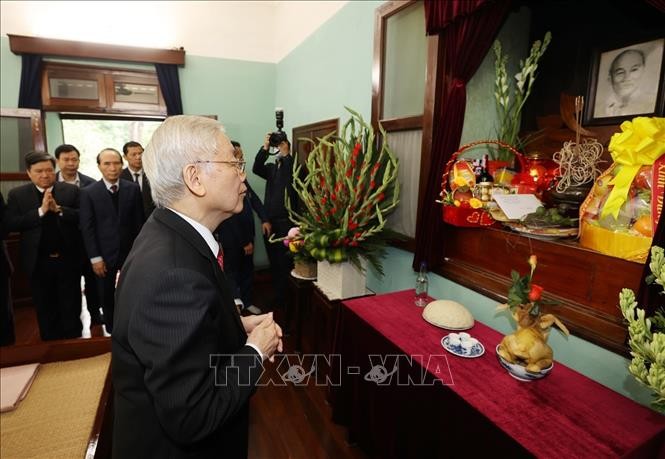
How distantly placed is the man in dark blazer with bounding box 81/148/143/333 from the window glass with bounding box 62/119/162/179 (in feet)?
6.31

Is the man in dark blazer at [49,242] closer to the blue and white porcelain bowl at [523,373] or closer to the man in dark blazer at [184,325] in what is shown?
the man in dark blazer at [184,325]

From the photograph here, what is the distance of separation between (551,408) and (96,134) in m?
5.42

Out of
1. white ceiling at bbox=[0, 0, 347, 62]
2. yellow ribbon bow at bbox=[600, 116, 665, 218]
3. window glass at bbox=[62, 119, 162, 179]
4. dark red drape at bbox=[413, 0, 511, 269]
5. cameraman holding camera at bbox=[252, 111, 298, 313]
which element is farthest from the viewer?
window glass at bbox=[62, 119, 162, 179]

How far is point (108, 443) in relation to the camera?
1.38 m

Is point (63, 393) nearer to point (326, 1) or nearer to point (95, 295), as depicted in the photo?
point (95, 295)

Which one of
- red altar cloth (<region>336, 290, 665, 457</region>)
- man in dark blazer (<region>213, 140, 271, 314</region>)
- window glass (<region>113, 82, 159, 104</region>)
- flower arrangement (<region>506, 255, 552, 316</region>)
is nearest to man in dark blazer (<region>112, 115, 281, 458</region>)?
red altar cloth (<region>336, 290, 665, 457</region>)

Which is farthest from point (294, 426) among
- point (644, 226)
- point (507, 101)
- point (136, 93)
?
point (136, 93)

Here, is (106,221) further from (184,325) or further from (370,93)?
(184,325)

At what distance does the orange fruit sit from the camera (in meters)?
1.17

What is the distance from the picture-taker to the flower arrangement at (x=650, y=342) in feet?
2.59

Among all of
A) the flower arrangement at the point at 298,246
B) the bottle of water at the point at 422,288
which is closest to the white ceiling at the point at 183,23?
the flower arrangement at the point at 298,246

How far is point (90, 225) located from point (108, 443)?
80.8 inches

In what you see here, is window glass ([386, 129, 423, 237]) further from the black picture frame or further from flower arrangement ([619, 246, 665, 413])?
flower arrangement ([619, 246, 665, 413])

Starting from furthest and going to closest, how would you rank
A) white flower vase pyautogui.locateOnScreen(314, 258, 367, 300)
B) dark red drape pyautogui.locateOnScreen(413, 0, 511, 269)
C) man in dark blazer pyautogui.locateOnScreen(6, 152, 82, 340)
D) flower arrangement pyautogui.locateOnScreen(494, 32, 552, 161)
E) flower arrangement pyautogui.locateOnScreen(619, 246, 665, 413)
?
man in dark blazer pyautogui.locateOnScreen(6, 152, 82, 340) < white flower vase pyautogui.locateOnScreen(314, 258, 367, 300) < flower arrangement pyautogui.locateOnScreen(494, 32, 552, 161) < dark red drape pyautogui.locateOnScreen(413, 0, 511, 269) < flower arrangement pyautogui.locateOnScreen(619, 246, 665, 413)
